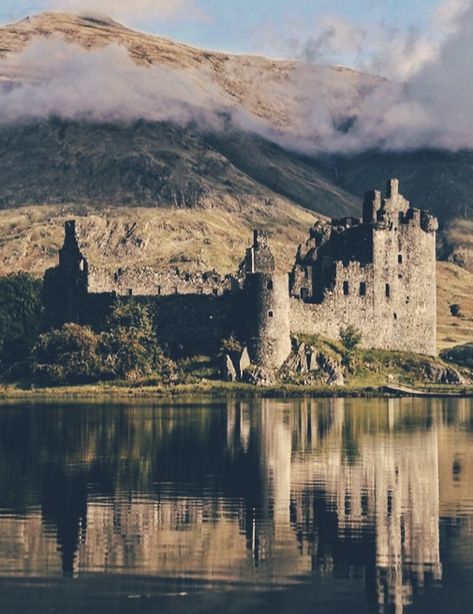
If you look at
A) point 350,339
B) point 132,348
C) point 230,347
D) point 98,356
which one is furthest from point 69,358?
point 350,339

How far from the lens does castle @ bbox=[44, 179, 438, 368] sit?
381ft

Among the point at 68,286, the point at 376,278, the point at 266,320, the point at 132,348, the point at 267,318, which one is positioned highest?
A: the point at 376,278

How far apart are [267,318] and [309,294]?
9.61 metres

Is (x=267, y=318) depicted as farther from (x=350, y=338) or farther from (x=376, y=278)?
(x=376, y=278)

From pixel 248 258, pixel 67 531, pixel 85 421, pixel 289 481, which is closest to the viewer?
pixel 67 531

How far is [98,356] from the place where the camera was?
11262 centimetres

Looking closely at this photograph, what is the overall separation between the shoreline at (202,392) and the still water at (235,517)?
2314 centimetres

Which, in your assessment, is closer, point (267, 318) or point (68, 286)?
point (267, 318)

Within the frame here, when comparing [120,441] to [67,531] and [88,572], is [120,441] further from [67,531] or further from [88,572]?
[88,572]

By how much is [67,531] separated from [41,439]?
26.7m

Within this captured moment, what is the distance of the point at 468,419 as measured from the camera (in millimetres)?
87688

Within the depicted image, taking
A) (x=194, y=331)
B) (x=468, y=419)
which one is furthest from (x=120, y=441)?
(x=194, y=331)

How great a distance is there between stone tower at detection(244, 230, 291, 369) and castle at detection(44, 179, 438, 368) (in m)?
0.06

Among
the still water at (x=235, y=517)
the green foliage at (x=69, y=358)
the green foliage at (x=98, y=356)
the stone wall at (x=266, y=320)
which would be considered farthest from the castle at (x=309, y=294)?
the still water at (x=235, y=517)
